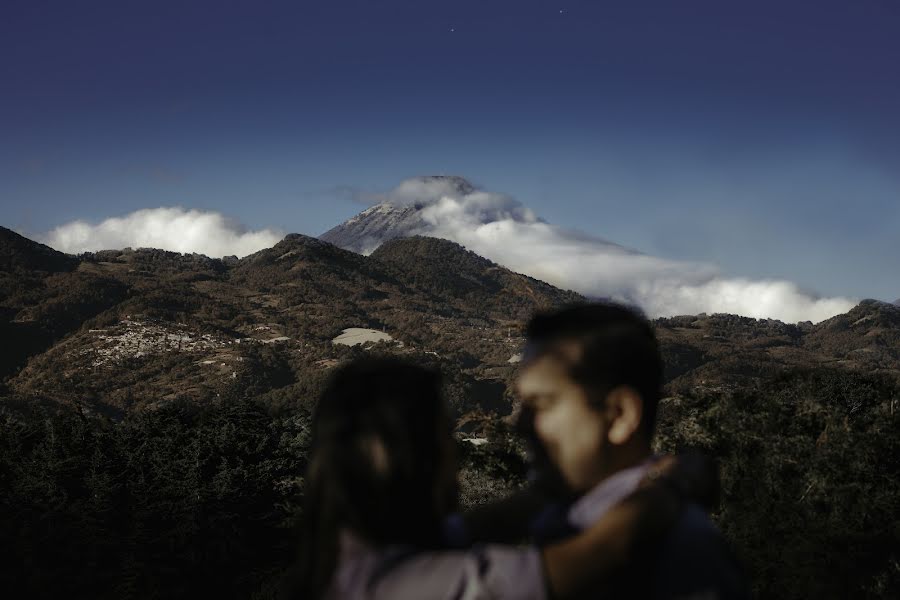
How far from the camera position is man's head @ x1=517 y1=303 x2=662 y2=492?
6.63 ft

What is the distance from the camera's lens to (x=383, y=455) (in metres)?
1.65

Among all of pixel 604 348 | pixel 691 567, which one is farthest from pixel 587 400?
pixel 691 567

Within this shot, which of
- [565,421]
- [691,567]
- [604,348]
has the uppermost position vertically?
[604,348]

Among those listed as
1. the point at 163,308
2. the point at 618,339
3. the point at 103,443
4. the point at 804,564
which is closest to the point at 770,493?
the point at 804,564

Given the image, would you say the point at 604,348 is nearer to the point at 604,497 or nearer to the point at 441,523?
the point at 604,497

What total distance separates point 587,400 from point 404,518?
607 millimetres

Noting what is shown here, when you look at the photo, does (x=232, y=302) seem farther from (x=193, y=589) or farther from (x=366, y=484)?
(x=366, y=484)

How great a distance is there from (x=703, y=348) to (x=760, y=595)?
137684 millimetres

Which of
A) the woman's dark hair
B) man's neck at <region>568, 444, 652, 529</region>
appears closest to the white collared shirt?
man's neck at <region>568, 444, 652, 529</region>

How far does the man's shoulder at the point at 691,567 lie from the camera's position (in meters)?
1.71

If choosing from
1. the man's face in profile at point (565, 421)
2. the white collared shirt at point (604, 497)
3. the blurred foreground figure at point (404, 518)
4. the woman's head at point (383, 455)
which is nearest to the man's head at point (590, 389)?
the man's face in profile at point (565, 421)

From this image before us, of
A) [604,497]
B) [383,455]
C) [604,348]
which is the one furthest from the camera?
[604,348]

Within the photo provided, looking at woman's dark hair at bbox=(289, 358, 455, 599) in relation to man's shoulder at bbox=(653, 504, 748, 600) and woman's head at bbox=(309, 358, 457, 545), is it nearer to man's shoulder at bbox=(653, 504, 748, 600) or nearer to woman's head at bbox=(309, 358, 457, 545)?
woman's head at bbox=(309, 358, 457, 545)

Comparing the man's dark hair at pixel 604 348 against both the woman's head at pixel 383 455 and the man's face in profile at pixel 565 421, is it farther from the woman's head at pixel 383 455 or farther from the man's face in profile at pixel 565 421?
the woman's head at pixel 383 455
